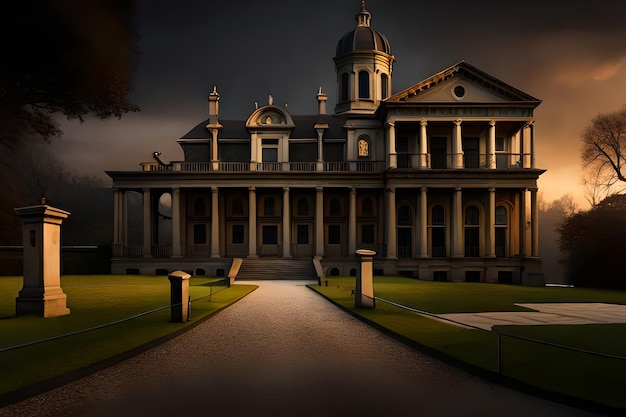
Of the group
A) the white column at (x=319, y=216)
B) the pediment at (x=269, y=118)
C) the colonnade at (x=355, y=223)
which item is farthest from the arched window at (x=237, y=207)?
the white column at (x=319, y=216)

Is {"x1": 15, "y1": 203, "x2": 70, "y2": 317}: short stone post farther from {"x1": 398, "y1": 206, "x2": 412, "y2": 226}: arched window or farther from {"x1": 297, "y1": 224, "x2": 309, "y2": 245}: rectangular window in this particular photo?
{"x1": 398, "y1": 206, "x2": 412, "y2": 226}: arched window

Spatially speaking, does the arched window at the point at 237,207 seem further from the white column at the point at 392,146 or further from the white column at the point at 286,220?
the white column at the point at 392,146

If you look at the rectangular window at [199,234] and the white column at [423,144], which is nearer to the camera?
the white column at [423,144]

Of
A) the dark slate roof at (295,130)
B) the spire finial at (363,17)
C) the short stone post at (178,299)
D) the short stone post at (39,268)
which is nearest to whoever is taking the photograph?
the short stone post at (178,299)

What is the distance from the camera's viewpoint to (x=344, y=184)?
40.9 metres

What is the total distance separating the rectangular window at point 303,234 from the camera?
4388 centimetres

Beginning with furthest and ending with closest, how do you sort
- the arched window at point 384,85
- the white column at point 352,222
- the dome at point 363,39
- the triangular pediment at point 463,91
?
the arched window at point 384,85 < the dome at point 363,39 < the white column at point 352,222 < the triangular pediment at point 463,91

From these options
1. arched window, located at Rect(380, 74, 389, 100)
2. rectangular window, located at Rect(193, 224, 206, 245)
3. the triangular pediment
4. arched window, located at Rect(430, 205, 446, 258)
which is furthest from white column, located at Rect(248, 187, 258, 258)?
arched window, located at Rect(380, 74, 389, 100)

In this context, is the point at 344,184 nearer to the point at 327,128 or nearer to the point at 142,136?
the point at 327,128

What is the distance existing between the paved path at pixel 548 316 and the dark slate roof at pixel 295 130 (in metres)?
29.5

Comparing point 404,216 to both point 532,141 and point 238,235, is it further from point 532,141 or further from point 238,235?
point 238,235

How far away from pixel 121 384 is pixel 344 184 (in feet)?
111

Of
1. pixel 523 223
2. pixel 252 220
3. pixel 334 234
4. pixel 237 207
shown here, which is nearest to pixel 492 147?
pixel 523 223

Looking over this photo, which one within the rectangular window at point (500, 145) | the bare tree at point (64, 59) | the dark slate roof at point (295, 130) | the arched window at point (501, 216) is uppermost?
the dark slate roof at point (295, 130)
